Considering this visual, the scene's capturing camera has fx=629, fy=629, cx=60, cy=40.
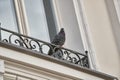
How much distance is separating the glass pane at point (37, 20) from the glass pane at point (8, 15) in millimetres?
271

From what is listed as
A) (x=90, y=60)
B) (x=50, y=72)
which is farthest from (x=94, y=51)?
(x=50, y=72)

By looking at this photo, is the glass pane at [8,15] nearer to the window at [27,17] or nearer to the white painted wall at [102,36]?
the window at [27,17]

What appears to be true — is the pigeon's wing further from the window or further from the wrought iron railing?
the window

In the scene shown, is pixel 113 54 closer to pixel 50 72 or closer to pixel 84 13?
pixel 84 13

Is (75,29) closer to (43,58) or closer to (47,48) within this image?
(47,48)

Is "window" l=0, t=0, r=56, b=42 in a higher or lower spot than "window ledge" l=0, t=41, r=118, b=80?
higher

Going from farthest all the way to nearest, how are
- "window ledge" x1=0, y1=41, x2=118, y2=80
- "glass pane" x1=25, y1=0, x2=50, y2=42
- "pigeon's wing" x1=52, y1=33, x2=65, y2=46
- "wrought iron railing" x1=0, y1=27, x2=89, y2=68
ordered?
"glass pane" x1=25, y1=0, x2=50, y2=42 → "pigeon's wing" x1=52, y1=33, x2=65, y2=46 → "wrought iron railing" x1=0, y1=27, x2=89, y2=68 → "window ledge" x1=0, y1=41, x2=118, y2=80

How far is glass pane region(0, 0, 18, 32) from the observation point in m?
8.74

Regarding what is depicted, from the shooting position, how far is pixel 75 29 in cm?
928

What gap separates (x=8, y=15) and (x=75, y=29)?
1.06 m

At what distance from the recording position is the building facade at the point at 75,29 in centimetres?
804

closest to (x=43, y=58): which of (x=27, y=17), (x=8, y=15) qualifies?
(x=8, y=15)

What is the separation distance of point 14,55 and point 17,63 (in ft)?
0.32

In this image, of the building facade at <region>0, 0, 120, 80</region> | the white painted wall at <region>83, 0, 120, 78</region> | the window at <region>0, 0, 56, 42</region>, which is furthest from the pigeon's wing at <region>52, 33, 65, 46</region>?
the white painted wall at <region>83, 0, 120, 78</region>
